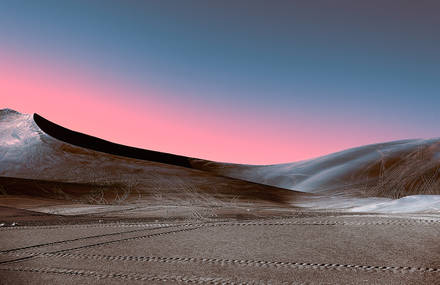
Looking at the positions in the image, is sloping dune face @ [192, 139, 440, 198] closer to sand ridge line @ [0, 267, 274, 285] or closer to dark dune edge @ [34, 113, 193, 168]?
dark dune edge @ [34, 113, 193, 168]

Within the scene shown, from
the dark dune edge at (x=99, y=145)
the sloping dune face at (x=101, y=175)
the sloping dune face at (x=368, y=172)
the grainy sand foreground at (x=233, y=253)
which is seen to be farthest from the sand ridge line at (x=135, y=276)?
the dark dune edge at (x=99, y=145)

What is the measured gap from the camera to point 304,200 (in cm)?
1669

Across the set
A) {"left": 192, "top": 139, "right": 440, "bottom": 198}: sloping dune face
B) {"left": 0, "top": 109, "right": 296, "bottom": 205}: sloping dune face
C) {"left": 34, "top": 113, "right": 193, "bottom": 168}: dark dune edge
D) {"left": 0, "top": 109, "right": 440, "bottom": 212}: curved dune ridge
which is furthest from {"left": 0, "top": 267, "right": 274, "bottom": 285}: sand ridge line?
{"left": 34, "top": 113, "right": 193, "bottom": 168}: dark dune edge

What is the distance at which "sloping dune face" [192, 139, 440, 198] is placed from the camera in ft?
71.4

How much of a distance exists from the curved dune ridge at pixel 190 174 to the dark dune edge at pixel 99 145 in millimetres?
91

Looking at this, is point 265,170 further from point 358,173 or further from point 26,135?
point 26,135

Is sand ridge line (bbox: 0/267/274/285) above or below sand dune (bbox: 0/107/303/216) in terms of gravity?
below

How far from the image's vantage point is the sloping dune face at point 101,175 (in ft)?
52.9

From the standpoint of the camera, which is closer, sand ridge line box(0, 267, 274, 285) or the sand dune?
sand ridge line box(0, 267, 274, 285)

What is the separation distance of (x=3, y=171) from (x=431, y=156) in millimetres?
20617

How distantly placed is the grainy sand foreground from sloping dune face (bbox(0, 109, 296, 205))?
9.53 m

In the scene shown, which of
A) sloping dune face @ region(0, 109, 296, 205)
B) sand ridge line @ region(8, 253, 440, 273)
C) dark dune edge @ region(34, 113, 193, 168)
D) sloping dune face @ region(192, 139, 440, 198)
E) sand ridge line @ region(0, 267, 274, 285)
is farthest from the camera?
dark dune edge @ region(34, 113, 193, 168)

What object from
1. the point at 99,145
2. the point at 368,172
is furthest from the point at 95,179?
the point at 368,172

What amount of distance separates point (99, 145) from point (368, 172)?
1699 centimetres
